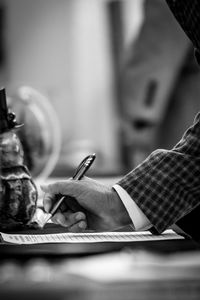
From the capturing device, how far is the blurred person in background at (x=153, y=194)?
1.02m

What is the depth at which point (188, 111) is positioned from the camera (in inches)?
111

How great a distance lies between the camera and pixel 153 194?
1.03 metres

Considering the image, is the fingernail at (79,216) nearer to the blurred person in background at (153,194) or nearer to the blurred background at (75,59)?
the blurred person in background at (153,194)

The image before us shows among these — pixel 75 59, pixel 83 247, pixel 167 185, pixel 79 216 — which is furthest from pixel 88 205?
pixel 75 59

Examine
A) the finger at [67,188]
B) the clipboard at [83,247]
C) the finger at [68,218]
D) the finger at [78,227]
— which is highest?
the finger at [67,188]

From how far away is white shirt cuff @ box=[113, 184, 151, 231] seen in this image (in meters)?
1.02

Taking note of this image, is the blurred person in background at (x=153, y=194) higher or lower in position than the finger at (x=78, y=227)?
higher

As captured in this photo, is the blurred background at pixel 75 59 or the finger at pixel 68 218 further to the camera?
the blurred background at pixel 75 59

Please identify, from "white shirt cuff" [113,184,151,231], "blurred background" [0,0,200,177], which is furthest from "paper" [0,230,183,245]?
"blurred background" [0,0,200,177]

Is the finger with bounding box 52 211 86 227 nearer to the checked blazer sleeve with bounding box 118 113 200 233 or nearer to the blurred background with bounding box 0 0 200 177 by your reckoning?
the checked blazer sleeve with bounding box 118 113 200 233

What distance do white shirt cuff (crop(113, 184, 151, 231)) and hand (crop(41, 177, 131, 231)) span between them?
0.02 m

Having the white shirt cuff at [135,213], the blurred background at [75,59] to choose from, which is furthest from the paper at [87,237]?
the blurred background at [75,59]

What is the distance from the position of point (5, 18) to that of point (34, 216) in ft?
20.7

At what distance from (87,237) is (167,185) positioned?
0.54 ft
